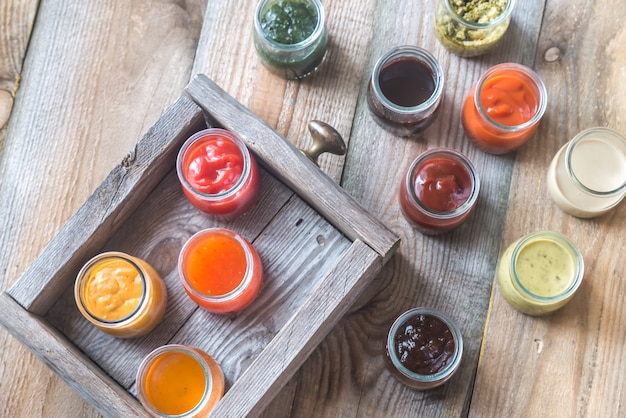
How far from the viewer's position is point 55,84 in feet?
5.75

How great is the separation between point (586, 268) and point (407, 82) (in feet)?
1.93

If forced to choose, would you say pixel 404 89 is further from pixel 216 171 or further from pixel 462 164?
pixel 216 171

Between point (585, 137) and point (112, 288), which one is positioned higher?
point (585, 137)

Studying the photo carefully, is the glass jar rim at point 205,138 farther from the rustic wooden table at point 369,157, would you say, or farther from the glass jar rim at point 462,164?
the glass jar rim at point 462,164

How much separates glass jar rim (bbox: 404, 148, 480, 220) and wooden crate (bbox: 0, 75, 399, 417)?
19 centimetres

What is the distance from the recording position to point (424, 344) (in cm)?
154

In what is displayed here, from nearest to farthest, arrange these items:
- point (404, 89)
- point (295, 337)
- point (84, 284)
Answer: point (295, 337) < point (84, 284) < point (404, 89)

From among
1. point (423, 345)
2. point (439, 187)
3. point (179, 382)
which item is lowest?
point (179, 382)

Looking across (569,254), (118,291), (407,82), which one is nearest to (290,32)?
(407,82)

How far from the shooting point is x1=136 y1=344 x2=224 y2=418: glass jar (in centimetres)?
138

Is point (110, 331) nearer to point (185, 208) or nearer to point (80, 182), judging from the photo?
point (185, 208)

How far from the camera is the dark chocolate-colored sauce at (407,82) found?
1622 millimetres

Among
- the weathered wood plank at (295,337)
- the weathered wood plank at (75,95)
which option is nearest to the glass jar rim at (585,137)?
the weathered wood plank at (295,337)

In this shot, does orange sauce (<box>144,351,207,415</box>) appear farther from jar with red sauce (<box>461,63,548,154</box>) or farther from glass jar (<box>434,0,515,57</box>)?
glass jar (<box>434,0,515,57</box>)
